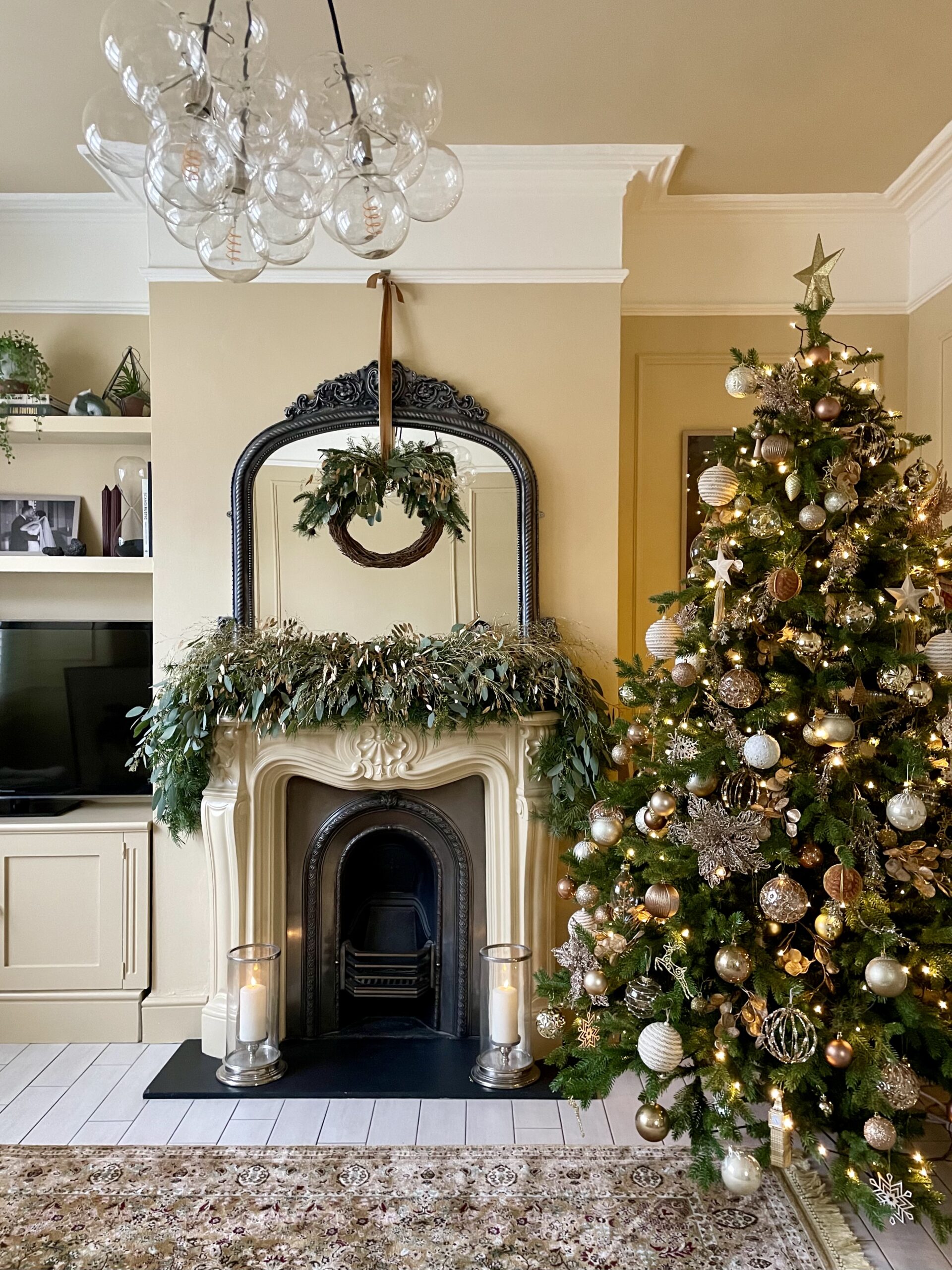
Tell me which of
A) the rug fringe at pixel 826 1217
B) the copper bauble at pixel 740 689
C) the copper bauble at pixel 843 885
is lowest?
the rug fringe at pixel 826 1217

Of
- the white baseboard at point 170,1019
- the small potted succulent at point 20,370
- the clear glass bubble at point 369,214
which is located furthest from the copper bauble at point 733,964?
the small potted succulent at point 20,370

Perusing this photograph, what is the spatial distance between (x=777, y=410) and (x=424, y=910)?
209 cm

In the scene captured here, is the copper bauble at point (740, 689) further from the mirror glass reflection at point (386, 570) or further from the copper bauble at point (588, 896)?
the mirror glass reflection at point (386, 570)

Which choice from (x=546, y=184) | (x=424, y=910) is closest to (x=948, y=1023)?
(x=424, y=910)

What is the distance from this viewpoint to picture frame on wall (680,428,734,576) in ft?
11.2

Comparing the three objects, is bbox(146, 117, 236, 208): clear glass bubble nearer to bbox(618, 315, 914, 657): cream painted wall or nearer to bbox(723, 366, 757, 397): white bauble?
bbox(723, 366, 757, 397): white bauble

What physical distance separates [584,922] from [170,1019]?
1.64 m

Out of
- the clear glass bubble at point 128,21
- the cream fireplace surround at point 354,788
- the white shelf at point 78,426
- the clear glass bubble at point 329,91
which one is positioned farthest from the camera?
the white shelf at point 78,426

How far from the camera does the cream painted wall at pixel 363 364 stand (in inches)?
120

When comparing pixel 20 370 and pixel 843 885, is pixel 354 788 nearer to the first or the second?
pixel 843 885

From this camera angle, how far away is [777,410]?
7.34 ft

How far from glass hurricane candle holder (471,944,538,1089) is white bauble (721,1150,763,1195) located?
34.1 inches

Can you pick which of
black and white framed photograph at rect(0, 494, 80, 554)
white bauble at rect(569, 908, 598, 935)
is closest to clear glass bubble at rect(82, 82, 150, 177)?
white bauble at rect(569, 908, 598, 935)

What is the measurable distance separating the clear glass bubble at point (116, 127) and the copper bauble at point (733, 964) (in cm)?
189
